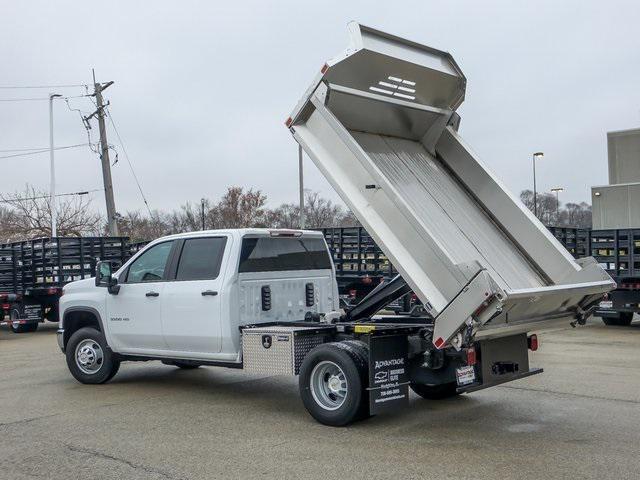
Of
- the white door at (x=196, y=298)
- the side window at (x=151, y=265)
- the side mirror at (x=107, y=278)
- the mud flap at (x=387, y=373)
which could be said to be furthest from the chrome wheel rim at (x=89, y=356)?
the mud flap at (x=387, y=373)

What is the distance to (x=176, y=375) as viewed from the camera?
35.4 ft

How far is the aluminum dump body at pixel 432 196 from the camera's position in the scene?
6.38 meters

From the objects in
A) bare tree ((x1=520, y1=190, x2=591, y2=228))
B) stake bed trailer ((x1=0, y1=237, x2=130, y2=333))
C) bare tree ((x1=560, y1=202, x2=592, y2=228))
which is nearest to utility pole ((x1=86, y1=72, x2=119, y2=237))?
stake bed trailer ((x1=0, y1=237, x2=130, y2=333))

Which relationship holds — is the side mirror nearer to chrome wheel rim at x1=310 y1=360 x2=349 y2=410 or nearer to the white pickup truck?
the white pickup truck

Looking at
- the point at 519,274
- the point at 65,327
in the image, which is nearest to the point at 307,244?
the point at 519,274

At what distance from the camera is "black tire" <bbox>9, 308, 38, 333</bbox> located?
19500 millimetres

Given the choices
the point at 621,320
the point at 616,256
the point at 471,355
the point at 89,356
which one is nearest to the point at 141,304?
the point at 89,356

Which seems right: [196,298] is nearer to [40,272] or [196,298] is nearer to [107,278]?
[107,278]

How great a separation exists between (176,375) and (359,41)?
5.89 meters

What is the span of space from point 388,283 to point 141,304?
3.15 m

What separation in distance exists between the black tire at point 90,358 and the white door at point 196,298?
1.32 m

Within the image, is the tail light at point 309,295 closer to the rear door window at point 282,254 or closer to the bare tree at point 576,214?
the rear door window at point 282,254

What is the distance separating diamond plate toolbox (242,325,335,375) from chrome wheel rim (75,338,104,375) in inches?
110

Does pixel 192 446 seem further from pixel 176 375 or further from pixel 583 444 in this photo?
pixel 176 375
